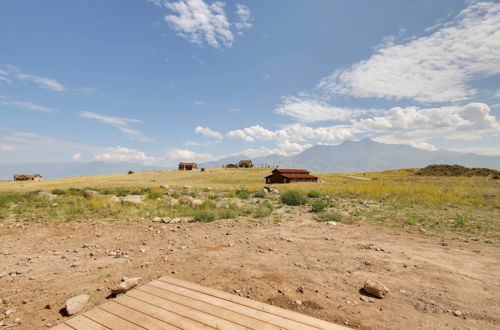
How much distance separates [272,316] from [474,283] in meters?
5.70

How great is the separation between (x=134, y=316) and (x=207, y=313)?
3.82ft

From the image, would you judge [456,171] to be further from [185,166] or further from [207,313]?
[185,166]

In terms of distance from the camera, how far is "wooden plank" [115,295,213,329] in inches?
134

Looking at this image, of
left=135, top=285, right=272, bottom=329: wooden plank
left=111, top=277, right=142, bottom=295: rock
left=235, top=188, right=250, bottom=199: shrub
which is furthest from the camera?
left=235, top=188, right=250, bottom=199: shrub

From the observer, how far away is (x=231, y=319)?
3.53 m

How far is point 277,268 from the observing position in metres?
6.63

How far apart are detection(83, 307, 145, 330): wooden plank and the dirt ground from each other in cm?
150

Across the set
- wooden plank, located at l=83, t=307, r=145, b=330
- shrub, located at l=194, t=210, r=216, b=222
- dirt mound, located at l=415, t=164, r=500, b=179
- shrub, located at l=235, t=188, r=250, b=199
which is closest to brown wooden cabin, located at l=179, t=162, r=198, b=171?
shrub, located at l=235, t=188, r=250, b=199

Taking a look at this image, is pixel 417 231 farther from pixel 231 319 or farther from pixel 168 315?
pixel 168 315

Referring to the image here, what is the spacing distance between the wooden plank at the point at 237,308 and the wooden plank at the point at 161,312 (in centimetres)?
47

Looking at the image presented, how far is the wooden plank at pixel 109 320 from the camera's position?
135 inches

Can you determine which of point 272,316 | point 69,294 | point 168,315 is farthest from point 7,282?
point 272,316

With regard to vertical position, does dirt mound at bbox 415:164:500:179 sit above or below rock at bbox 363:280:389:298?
above

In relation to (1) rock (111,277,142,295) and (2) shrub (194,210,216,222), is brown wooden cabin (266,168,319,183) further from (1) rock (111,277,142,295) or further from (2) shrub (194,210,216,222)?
(1) rock (111,277,142,295)
